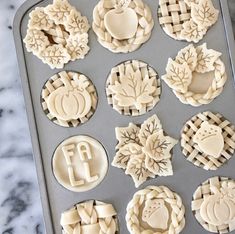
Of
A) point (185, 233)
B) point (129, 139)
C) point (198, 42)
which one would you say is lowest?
point (185, 233)

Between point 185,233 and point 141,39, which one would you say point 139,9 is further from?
point 185,233

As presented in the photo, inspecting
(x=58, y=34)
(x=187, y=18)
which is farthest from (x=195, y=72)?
(x=58, y=34)

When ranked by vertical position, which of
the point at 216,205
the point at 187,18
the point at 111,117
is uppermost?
the point at 187,18

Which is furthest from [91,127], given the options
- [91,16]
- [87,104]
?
[91,16]

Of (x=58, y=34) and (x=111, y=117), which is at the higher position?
(x=58, y=34)

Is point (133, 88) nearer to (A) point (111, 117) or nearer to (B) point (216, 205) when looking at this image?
(A) point (111, 117)

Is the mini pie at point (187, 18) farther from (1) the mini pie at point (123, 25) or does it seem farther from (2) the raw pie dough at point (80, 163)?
(2) the raw pie dough at point (80, 163)
